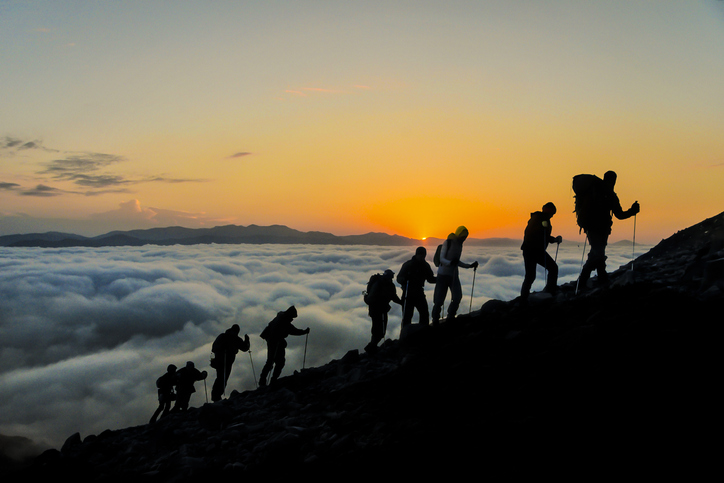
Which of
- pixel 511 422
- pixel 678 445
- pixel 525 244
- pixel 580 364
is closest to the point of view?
pixel 678 445

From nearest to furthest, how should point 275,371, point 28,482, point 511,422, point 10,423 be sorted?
point 511,422 → point 28,482 → point 275,371 → point 10,423

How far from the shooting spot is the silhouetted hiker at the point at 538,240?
9969 mm

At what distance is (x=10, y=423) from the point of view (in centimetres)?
15500

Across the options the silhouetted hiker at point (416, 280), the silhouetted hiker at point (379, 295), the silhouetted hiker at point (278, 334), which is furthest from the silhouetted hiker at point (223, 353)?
the silhouetted hiker at point (416, 280)

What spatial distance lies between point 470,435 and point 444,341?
15.4ft

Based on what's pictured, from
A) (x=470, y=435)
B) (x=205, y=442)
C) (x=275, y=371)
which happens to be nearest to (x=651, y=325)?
(x=470, y=435)

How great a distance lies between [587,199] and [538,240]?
147 cm

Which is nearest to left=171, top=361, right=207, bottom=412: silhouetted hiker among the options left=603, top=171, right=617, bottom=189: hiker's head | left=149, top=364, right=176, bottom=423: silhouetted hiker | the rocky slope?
left=149, top=364, right=176, bottom=423: silhouetted hiker

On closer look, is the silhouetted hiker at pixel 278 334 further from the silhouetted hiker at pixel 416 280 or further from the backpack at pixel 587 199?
the backpack at pixel 587 199

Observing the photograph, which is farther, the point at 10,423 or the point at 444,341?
the point at 10,423

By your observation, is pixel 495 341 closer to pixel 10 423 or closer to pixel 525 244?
pixel 525 244

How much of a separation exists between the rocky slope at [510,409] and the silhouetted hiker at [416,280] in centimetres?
101

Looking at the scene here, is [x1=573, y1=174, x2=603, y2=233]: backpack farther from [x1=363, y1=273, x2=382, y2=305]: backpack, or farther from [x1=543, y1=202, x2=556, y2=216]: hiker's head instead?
[x1=363, y1=273, x2=382, y2=305]: backpack

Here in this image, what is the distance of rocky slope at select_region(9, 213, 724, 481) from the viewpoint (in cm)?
489
